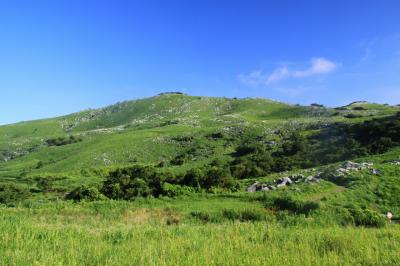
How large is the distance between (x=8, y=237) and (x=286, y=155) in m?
47.8

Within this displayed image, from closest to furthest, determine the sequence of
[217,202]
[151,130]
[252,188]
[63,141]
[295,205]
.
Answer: [295,205]
[217,202]
[252,188]
[151,130]
[63,141]

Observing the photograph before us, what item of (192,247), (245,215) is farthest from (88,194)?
(192,247)

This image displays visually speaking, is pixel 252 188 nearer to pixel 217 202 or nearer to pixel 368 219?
pixel 217 202

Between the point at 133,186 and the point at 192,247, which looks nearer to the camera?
the point at 192,247

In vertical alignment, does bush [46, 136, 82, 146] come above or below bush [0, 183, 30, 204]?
above

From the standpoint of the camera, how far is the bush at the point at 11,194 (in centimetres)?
3406

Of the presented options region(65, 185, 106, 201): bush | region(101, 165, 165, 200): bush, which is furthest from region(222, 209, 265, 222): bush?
region(65, 185, 106, 201): bush

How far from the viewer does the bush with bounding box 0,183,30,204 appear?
3406 cm

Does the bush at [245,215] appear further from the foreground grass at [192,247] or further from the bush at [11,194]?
the bush at [11,194]

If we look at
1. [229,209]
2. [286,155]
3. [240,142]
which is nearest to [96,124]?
[240,142]

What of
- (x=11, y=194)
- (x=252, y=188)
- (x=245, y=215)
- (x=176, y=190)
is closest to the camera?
(x=245, y=215)

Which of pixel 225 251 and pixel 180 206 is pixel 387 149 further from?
pixel 225 251

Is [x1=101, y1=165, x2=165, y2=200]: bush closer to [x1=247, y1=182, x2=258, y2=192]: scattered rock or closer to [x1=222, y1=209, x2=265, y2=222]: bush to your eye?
[x1=247, y1=182, x2=258, y2=192]: scattered rock

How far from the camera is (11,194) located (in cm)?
3469
